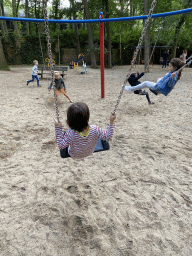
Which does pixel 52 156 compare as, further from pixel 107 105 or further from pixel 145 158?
pixel 107 105

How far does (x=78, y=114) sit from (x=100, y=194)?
1.08 meters

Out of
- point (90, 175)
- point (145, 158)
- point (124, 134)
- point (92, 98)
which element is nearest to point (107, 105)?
point (92, 98)

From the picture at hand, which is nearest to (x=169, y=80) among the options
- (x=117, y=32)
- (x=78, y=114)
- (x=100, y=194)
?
(x=100, y=194)

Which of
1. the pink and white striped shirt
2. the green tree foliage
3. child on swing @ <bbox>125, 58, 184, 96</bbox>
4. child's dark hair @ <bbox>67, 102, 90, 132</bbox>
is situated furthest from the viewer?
the green tree foliage

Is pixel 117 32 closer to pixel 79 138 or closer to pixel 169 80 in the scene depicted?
pixel 169 80

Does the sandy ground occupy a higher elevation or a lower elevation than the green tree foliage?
lower

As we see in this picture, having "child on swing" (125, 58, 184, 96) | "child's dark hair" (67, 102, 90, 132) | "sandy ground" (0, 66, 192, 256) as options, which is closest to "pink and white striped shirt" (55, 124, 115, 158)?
"child's dark hair" (67, 102, 90, 132)

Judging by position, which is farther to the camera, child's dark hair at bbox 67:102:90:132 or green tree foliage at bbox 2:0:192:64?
green tree foliage at bbox 2:0:192:64

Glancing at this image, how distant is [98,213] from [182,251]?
0.78 metres

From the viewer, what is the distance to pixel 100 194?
2145 millimetres

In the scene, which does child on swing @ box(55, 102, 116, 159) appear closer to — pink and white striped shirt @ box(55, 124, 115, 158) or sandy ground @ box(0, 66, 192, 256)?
pink and white striped shirt @ box(55, 124, 115, 158)

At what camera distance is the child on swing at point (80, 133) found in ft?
5.02

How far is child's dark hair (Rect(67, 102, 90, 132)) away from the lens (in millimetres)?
1512

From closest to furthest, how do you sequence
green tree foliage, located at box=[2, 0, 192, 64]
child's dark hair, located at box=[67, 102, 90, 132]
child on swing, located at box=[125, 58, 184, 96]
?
1. child's dark hair, located at box=[67, 102, 90, 132]
2. child on swing, located at box=[125, 58, 184, 96]
3. green tree foliage, located at box=[2, 0, 192, 64]
